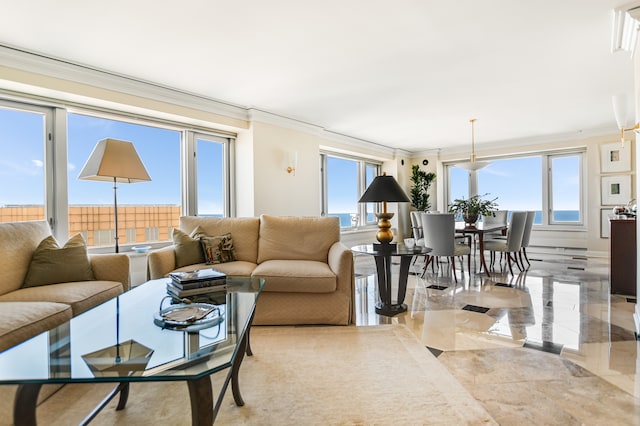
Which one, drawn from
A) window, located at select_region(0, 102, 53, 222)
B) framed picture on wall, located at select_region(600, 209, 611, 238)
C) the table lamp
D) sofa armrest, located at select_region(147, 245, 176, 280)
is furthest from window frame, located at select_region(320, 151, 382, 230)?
window, located at select_region(0, 102, 53, 222)

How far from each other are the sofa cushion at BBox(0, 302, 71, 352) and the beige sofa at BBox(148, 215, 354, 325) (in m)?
0.87

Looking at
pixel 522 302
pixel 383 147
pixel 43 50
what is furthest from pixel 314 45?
pixel 383 147

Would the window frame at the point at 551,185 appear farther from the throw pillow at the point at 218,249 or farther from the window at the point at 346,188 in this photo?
the throw pillow at the point at 218,249

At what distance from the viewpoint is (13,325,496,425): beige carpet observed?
1.46m

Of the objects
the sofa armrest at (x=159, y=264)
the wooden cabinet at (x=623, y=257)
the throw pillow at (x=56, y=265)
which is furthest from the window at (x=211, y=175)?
the wooden cabinet at (x=623, y=257)

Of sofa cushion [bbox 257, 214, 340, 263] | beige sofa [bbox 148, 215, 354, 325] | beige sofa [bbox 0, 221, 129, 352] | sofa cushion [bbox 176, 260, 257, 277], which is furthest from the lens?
sofa cushion [bbox 257, 214, 340, 263]

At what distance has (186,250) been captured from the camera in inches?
114

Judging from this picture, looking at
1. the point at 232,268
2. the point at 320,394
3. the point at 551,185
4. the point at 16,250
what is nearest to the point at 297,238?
the point at 232,268

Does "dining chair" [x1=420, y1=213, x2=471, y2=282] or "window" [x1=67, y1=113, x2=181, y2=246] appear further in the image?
"dining chair" [x1=420, y1=213, x2=471, y2=282]

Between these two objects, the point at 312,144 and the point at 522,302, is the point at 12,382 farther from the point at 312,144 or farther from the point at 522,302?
the point at 312,144

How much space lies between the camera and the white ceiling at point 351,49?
2.26 meters

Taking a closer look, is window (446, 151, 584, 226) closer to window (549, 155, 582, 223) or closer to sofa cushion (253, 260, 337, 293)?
window (549, 155, 582, 223)

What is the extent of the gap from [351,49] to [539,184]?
5.77 metres

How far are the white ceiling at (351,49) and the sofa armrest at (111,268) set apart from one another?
1761mm
